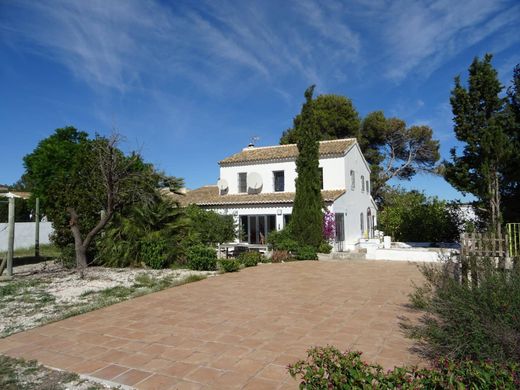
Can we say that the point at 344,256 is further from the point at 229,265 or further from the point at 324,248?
the point at 229,265

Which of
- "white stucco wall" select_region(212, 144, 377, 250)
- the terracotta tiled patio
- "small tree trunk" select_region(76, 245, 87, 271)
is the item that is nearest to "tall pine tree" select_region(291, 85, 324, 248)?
"white stucco wall" select_region(212, 144, 377, 250)

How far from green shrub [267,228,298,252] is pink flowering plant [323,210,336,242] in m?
2.05

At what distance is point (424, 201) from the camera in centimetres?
2641

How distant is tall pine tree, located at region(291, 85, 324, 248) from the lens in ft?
64.1

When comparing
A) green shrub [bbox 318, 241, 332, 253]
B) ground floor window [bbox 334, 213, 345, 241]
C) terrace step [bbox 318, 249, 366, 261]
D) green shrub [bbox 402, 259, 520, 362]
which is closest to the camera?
green shrub [bbox 402, 259, 520, 362]

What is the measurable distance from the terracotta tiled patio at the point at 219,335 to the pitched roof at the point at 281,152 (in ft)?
47.1

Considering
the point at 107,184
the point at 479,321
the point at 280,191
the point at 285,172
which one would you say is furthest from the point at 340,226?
the point at 479,321

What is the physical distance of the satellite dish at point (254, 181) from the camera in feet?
81.5

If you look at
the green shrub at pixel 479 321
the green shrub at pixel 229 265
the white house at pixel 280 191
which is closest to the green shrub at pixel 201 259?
the green shrub at pixel 229 265

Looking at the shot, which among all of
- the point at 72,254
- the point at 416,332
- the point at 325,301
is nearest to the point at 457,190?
the point at 325,301

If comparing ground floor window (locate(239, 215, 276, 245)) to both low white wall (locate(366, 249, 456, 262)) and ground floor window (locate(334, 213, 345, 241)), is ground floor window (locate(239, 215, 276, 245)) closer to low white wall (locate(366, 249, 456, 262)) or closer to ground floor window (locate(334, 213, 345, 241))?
ground floor window (locate(334, 213, 345, 241))

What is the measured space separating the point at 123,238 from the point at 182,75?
→ 8.12 m

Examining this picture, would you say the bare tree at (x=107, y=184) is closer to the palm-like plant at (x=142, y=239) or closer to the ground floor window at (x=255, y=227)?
the palm-like plant at (x=142, y=239)

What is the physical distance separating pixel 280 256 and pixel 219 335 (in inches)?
454
